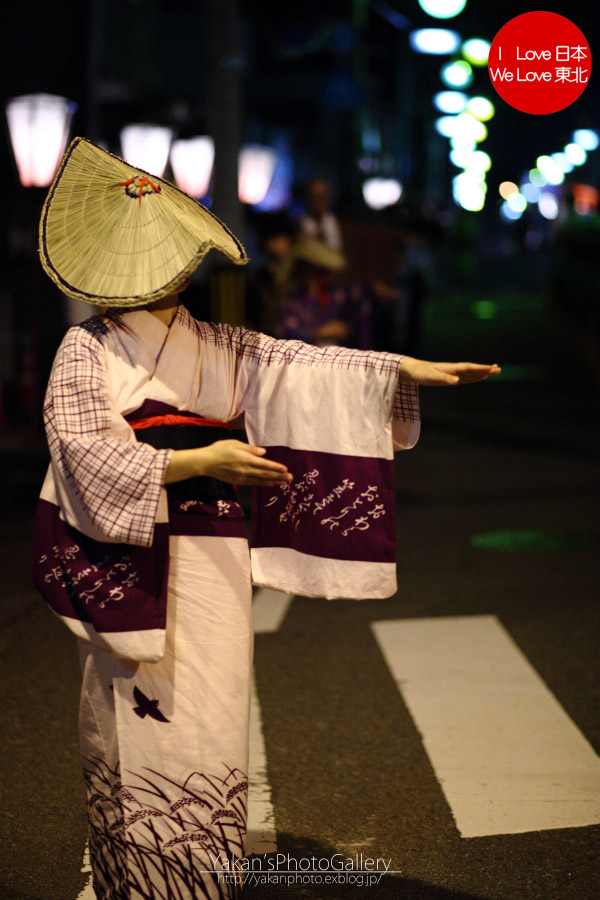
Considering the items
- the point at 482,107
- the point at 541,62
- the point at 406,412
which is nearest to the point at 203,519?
the point at 406,412

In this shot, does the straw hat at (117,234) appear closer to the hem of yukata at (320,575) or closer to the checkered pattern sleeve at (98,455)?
the checkered pattern sleeve at (98,455)

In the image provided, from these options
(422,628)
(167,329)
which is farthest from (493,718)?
(167,329)

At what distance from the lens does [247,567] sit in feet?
10.2

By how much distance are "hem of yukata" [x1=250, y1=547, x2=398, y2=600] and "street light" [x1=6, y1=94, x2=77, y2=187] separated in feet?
28.5

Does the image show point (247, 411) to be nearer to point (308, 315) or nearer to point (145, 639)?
point (145, 639)

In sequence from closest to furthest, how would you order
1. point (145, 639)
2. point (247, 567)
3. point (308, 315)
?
point (145, 639) < point (247, 567) < point (308, 315)

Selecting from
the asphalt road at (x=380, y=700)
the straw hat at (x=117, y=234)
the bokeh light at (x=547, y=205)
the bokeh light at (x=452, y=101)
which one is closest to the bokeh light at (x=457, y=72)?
the bokeh light at (x=452, y=101)

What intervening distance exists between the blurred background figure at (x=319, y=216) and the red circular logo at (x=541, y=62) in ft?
24.3

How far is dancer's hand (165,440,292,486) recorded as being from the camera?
276cm

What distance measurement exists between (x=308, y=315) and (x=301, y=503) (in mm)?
6144

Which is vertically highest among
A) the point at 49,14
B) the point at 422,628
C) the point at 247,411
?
the point at 49,14

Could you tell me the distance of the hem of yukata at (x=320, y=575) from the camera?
10.3 feet

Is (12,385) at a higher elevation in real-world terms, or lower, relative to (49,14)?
lower

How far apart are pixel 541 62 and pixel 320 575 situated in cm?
203
